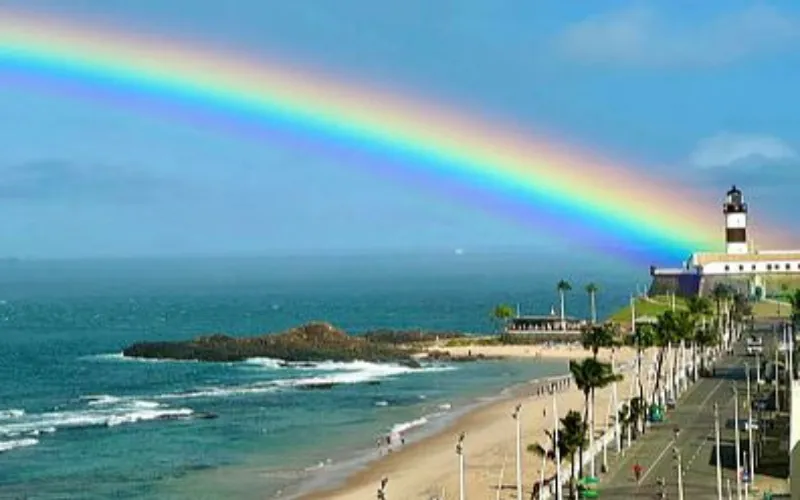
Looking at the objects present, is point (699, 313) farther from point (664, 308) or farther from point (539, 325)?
point (539, 325)

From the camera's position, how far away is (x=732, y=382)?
86812 mm

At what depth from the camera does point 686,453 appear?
5941 centimetres

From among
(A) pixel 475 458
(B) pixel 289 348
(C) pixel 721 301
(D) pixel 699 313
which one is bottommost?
(A) pixel 475 458

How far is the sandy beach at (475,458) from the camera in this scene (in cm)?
5872

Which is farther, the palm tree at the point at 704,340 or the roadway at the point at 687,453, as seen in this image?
the palm tree at the point at 704,340

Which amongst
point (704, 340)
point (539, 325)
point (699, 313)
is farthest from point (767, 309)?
point (704, 340)

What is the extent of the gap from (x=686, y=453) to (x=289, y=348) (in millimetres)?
78837

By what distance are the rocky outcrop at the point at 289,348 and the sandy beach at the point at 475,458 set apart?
3588 centimetres

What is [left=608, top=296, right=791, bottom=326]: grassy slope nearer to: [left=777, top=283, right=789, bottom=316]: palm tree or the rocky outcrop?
[left=777, top=283, right=789, bottom=316]: palm tree

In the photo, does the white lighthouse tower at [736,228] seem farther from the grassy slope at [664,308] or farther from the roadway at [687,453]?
the roadway at [687,453]

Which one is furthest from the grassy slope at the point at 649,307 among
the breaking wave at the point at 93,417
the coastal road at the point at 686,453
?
the breaking wave at the point at 93,417

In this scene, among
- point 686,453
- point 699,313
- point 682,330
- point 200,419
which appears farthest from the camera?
point 699,313

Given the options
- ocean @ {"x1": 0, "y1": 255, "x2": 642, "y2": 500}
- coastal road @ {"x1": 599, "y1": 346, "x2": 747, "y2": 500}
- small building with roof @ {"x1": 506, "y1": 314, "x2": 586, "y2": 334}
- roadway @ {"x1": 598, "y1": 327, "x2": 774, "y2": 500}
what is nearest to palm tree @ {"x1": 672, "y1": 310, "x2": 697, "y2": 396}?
roadway @ {"x1": 598, "y1": 327, "x2": 774, "y2": 500}

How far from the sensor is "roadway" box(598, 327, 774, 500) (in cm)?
5146
